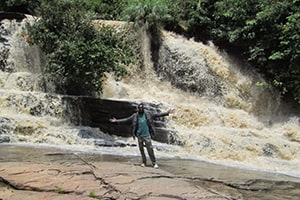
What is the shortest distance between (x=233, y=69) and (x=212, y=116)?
421cm

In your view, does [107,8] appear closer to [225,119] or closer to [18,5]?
[18,5]

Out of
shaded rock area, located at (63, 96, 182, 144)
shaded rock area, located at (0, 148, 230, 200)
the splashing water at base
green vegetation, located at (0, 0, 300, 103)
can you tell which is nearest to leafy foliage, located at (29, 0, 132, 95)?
green vegetation, located at (0, 0, 300, 103)

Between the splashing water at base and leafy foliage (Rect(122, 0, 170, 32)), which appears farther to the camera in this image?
leafy foliage (Rect(122, 0, 170, 32))

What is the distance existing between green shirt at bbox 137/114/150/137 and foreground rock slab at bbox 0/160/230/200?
1900mm

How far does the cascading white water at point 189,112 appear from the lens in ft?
43.7

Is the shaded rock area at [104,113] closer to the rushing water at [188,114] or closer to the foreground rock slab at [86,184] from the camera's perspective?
the rushing water at [188,114]

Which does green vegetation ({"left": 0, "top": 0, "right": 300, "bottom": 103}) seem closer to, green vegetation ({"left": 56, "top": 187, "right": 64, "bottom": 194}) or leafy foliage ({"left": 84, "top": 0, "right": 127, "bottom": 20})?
leafy foliage ({"left": 84, "top": 0, "right": 127, "bottom": 20})

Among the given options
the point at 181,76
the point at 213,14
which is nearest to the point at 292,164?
the point at 181,76

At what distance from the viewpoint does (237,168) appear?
1181cm

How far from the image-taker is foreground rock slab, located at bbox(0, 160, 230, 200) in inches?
229

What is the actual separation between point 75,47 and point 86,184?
9740 millimetres

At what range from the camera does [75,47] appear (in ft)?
50.5

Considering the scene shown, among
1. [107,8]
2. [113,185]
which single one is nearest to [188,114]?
[107,8]

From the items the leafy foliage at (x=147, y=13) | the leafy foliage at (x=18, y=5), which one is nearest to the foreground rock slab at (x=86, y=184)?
the leafy foliage at (x=147, y=13)
